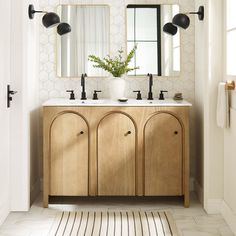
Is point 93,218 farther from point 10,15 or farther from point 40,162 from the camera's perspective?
point 10,15

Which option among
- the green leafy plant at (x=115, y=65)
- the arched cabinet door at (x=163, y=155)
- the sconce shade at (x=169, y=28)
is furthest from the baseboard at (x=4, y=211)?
the sconce shade at (x=169, y=28)

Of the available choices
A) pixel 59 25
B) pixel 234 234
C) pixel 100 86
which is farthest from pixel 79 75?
pixel 234 234

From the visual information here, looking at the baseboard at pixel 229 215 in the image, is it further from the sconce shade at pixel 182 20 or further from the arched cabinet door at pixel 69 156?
the sconce shade at pixel 182 20

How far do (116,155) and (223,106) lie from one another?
1012 millimetres

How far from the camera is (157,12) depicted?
4555mm

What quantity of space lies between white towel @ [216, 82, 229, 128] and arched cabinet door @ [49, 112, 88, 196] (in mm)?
1122

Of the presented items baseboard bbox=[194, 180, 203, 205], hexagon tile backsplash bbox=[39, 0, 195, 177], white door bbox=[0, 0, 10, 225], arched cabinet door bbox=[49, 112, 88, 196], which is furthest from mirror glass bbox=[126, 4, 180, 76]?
white door bbox=[0, 0, 10, 225]

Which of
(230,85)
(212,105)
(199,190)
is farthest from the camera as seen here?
(199,190)

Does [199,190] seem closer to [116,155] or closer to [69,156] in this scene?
[116,155]

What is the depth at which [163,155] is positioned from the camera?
Result: 4.11 metres

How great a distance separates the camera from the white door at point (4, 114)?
12.2ft

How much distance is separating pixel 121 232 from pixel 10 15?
Result: 1907mm

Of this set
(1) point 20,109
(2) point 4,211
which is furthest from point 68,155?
(2) point 4,211

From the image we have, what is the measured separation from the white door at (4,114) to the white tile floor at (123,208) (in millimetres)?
169
